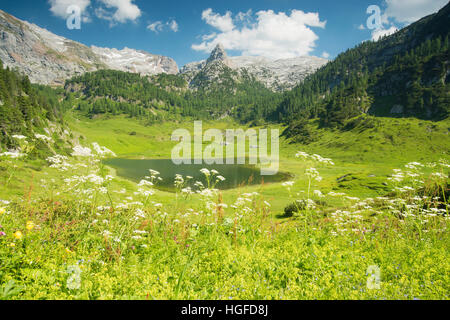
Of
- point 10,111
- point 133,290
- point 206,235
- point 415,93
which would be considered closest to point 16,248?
point 133,290

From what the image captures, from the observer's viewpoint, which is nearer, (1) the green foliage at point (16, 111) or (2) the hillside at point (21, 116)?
(2) the hillside at point (21, 116)

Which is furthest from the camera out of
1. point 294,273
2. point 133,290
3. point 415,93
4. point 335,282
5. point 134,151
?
point 134,151

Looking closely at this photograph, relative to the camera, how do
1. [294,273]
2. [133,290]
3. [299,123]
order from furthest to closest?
1. [299,123]
2. [294,273]
3. [133,290]

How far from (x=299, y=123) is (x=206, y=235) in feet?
666

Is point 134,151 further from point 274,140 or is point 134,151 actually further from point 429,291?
point 429,291

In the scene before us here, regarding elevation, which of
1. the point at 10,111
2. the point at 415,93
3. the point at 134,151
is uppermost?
the point at 415,93

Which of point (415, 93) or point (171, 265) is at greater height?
point (415, 93)

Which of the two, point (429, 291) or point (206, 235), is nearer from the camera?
point (429, 291)

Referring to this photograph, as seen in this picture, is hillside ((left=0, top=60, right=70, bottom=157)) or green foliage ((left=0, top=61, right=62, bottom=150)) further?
green foliage ((left=0, top=61, right=62, bottom=150))

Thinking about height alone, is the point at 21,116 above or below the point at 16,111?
below

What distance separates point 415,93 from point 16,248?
735ft

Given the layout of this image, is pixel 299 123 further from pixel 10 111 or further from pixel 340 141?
pixel 10 111

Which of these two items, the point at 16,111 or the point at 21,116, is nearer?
the point at 16,111
